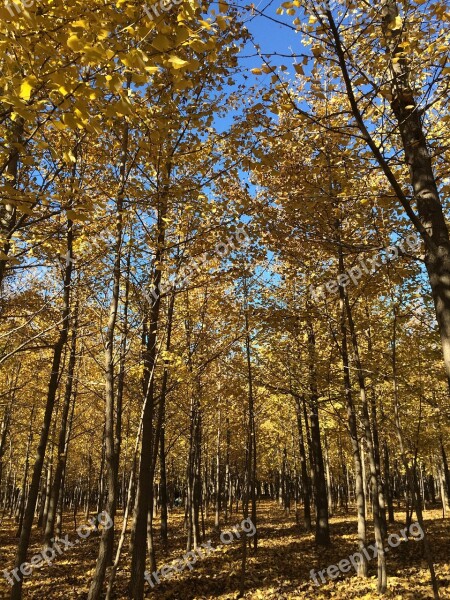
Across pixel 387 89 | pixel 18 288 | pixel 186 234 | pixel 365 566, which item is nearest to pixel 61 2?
pixel 387 89

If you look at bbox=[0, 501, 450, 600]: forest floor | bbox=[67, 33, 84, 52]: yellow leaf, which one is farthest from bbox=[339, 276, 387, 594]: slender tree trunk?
bbox=[67, 33, 84, 52]: yellow leaf

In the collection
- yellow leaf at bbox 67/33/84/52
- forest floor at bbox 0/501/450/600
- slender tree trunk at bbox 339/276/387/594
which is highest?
yellow leaf at bbox 67/33/84/52

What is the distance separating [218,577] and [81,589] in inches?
117

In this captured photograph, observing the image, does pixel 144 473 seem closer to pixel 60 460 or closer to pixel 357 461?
pixel 357 461

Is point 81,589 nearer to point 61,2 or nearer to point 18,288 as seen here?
point 18,288

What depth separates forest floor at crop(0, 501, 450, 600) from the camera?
301 inches

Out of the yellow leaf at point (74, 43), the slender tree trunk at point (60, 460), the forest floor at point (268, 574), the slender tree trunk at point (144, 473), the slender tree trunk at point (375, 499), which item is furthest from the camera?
the slender tree trunk at point (60, 460)

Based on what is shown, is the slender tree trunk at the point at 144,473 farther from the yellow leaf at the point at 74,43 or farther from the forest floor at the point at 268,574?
the yellow leaf at the point at 74,43

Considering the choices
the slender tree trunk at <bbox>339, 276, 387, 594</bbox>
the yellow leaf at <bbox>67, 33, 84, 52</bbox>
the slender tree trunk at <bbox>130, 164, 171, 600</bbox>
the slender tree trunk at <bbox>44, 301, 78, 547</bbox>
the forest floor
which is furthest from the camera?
the slender tree trunk at <bbox>44, 301, 78, 547</bbox>

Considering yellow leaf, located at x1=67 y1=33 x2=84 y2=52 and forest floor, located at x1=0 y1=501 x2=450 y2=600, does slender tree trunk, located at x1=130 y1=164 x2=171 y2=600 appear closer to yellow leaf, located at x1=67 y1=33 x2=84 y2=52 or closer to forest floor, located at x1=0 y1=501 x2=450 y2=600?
forest floor, located at x1=0 y1=501 x2=450 y2=600

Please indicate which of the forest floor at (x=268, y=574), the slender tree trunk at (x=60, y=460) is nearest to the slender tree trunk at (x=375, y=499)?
the forest floor at (x=268, y=574)

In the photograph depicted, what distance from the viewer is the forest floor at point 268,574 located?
7637 millimetres

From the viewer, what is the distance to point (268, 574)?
922 cm

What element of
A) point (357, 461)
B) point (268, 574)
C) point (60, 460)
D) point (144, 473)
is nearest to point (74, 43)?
point (144, 473)
